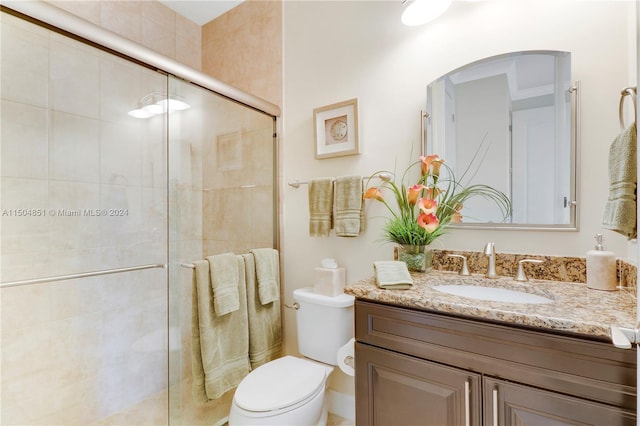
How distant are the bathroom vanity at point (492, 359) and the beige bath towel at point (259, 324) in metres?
0.76

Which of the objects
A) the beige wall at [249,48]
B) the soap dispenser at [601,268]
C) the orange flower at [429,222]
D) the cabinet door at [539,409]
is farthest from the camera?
the beige wall at [249,48]

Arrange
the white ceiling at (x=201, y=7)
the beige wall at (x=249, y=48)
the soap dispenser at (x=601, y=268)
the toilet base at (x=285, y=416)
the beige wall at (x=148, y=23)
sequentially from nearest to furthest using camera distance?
the soap dispenser at (x=601, y=268) → the toilet base at (x=285, y=416) → the beige wall at (x=148, y=23) → the beige wall at (x=249, y=48) → the white ceiling at (x=201, y=7)

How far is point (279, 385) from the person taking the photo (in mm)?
1306

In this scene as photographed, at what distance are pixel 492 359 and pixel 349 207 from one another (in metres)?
0.92

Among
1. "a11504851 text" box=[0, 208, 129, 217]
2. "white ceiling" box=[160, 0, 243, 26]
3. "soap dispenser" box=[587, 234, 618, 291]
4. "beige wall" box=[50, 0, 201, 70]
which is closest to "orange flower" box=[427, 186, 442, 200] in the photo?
"soap dispenser" box=[587, 234, 618, 291]

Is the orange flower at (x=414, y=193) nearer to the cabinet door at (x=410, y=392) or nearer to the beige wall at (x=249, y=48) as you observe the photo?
the cabinet door at (x=410, y=392)

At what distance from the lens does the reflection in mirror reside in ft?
3.84

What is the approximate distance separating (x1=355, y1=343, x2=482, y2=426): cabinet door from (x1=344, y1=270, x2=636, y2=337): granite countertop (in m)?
0.19

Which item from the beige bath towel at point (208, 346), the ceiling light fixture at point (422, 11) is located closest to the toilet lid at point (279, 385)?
the beige bath towel at point (208, 346)

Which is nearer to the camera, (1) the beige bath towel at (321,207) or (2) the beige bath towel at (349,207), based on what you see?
(2) the beige bath towel at (349,207)

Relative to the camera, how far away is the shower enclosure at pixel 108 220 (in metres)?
1.35

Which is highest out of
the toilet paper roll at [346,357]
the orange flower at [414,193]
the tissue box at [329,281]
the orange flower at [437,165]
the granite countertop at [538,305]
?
the orange flower at [437,165]

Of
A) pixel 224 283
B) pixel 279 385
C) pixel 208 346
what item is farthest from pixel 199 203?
pixel 279 385

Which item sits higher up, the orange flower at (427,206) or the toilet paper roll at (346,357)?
the orange flower at (427,206)
